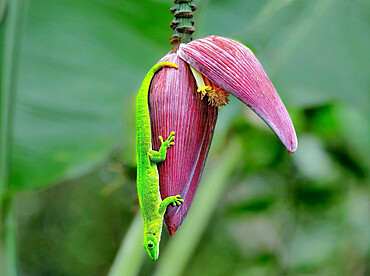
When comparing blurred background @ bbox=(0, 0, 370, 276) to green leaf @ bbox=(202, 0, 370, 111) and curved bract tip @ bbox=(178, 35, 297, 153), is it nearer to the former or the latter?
green leaf @ bbox=(202, 0, 370, 111)

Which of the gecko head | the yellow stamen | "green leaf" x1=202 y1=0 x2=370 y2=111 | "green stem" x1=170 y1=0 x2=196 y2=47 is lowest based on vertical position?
the gecko head

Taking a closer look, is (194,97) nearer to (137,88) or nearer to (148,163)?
(148,163)

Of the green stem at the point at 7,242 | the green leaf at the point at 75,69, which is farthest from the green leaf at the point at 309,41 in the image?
the green stem at the point at 7,242

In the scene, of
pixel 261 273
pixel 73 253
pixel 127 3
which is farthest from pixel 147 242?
pixel 73 253

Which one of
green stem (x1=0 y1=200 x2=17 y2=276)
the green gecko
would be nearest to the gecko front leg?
the green gecko

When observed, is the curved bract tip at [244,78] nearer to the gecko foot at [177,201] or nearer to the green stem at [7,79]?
the gecko foot at [177,201]

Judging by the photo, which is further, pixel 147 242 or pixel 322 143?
pixel 322 143

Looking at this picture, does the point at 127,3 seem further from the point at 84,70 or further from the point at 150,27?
the point at 84,70
